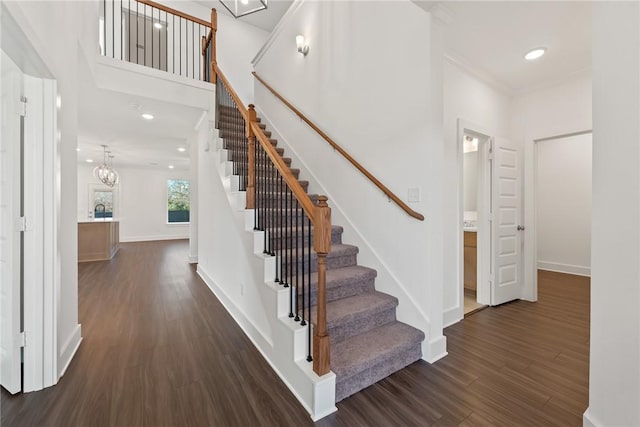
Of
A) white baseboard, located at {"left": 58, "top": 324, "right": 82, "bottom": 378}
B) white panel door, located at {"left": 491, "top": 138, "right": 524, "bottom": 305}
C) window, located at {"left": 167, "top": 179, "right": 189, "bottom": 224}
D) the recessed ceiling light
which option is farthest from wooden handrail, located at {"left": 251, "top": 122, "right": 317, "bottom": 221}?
window, located at {"left": 167, "top": 179, "right": 189, "bottom": 224}

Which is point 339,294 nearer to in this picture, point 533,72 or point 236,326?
point 236,326

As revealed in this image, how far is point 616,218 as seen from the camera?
1.23m

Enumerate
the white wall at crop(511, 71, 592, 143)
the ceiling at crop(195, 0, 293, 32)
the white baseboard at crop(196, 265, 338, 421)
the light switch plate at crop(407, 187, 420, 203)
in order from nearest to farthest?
the white baseboard at crop(196, 265, 338, 421) → the light switch plate at crop(407, 187, 420, 203) → the white wall at crop(511, 71, 592, 143) → the ceiling at crop(195, 0, 293, 32)

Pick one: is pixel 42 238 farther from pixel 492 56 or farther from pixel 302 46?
pixel 492 56

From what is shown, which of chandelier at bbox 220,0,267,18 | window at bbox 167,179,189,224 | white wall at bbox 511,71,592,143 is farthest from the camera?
window at bbox 167,179,189,224

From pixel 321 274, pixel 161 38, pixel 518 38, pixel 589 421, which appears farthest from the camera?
pixel 161 38

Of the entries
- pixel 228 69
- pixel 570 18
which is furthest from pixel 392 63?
pixel 228 69

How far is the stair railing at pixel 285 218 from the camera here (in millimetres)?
1590

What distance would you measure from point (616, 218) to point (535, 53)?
2419 mm

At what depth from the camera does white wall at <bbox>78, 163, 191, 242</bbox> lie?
28.9ft

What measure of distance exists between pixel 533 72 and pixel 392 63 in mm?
2049

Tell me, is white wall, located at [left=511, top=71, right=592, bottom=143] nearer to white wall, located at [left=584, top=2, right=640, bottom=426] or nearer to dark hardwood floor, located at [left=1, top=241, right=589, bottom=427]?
dark hardwood floor, located at [left=1, top=241, right=589, bottom=427]

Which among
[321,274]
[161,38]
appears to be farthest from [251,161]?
[161,38]

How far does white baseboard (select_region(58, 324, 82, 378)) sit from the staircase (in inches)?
71.6
